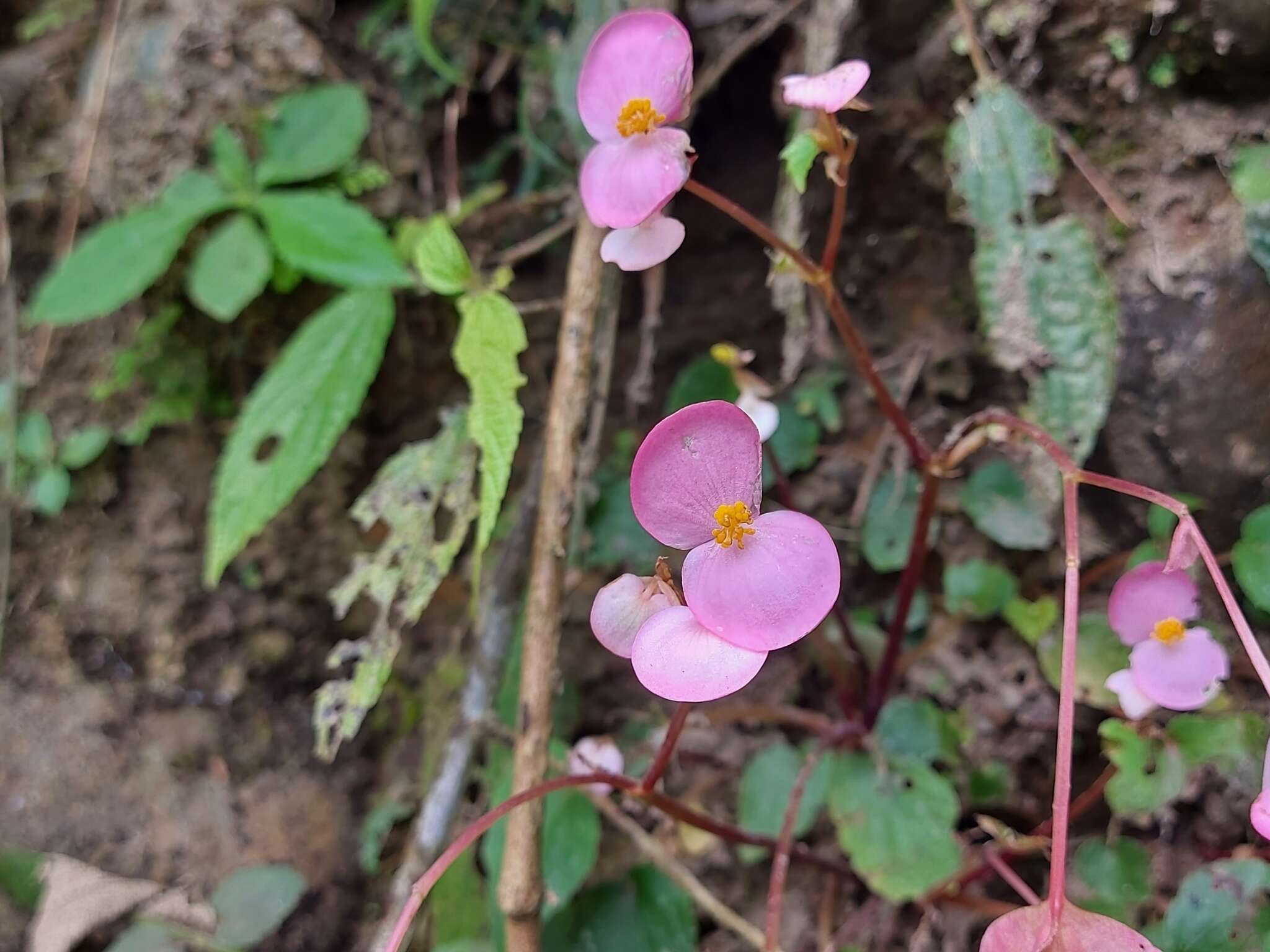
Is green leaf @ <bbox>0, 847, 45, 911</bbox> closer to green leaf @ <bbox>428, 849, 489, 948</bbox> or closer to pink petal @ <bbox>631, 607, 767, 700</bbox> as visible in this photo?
green leaf @ <bbox>428, 849, 489, 948</bbox>

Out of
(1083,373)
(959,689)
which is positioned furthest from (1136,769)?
(1083,373)

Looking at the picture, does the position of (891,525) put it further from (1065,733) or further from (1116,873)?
(1065,733)

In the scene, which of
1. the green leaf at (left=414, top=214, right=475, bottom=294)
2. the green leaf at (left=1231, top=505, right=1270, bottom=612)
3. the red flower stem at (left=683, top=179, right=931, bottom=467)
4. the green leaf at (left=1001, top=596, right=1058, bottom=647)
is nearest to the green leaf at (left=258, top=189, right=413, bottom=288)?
the green leaf at (left=414, top=214, right=475, bottom=294)

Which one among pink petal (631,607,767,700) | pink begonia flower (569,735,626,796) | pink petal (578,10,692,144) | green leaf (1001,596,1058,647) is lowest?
green leaf (1001,596,1058,647)

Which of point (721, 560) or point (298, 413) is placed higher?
point (721, 560)

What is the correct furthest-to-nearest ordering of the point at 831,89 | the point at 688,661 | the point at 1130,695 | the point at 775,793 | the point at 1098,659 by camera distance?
the point at 775,793 < the point at 1098,659 < the point at 1130,695 < the point at 831,89 < the point at 688,661

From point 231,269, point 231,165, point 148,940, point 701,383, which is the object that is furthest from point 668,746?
point 231,165
